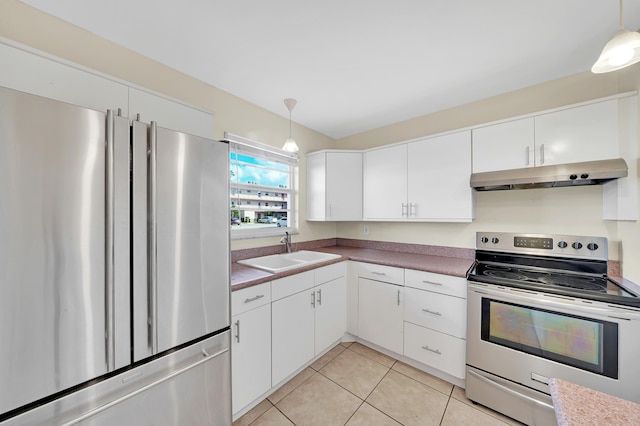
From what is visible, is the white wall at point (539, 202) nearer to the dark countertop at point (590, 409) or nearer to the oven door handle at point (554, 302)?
the oven door handle at point (554, 302)

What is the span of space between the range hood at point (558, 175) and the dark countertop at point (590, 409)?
1615mm

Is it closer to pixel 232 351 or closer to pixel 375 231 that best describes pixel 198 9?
pixel 232 351

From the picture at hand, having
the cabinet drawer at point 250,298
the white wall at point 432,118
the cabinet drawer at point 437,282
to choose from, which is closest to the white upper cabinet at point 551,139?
the white wall at point 432,118

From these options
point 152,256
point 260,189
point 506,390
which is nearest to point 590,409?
point 506,390

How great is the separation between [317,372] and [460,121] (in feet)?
9.13

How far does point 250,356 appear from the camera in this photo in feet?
5.32

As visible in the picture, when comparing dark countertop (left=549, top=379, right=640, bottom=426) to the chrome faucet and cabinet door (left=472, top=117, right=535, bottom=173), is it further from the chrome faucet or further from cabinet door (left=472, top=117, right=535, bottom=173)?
the chrome faucet

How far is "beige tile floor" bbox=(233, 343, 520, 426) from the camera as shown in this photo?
1598 millimetres

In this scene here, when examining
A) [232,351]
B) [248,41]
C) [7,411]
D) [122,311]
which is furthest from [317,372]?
[248,41]

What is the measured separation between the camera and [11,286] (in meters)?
0.78

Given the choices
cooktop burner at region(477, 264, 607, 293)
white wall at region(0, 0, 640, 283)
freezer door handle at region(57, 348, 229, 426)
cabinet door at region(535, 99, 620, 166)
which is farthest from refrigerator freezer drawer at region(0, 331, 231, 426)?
cabinet door at region(535, 99, 620, 166)

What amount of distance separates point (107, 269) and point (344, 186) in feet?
7.58

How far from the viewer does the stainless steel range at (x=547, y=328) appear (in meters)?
1.33

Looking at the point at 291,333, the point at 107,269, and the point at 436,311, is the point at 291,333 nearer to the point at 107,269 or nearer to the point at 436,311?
the point at 436,311
